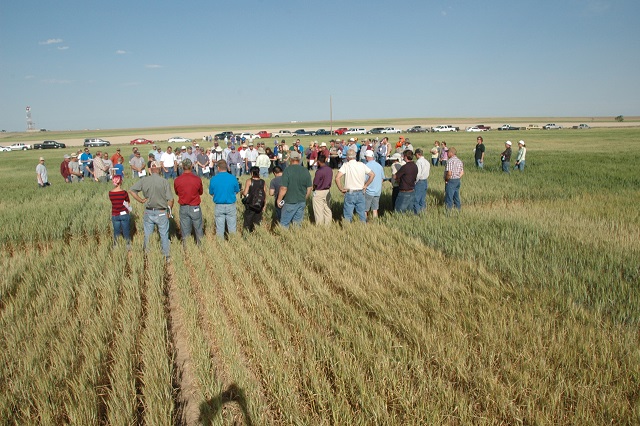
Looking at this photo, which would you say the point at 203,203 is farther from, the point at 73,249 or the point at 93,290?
the point at 93,290

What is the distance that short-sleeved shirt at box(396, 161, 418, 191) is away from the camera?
8.90m

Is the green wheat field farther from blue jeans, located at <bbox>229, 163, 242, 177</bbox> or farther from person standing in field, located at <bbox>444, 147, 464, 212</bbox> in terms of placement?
Answer: blue jeans, located at <bbox>229, 163, 242, 177</bbox>

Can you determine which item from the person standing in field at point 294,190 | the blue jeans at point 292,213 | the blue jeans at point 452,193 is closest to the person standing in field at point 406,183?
the blue jeans at point 452,193

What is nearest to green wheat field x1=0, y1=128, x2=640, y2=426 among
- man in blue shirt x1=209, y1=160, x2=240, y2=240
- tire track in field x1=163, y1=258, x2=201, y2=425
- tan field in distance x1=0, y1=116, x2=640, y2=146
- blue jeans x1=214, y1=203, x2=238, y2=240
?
tire track in field x1=163, y1=258, x2=201, y2=425

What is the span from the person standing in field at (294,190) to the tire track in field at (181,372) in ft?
10.5

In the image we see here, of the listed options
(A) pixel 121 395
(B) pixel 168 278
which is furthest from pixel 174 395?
(B) pixel 168 278

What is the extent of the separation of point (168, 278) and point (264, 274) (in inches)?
78.0

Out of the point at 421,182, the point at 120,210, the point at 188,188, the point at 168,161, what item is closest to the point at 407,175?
the point at 421,182

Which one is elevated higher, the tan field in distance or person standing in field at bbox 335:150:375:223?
the tan field in distance

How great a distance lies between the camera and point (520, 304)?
14.1 ft

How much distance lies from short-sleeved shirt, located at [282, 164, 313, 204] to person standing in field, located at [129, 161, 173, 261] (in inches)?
90.0

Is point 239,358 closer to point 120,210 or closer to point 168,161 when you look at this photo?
point 120,210

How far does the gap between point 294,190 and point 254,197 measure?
2.87 feet

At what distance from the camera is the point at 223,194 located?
7.85m
